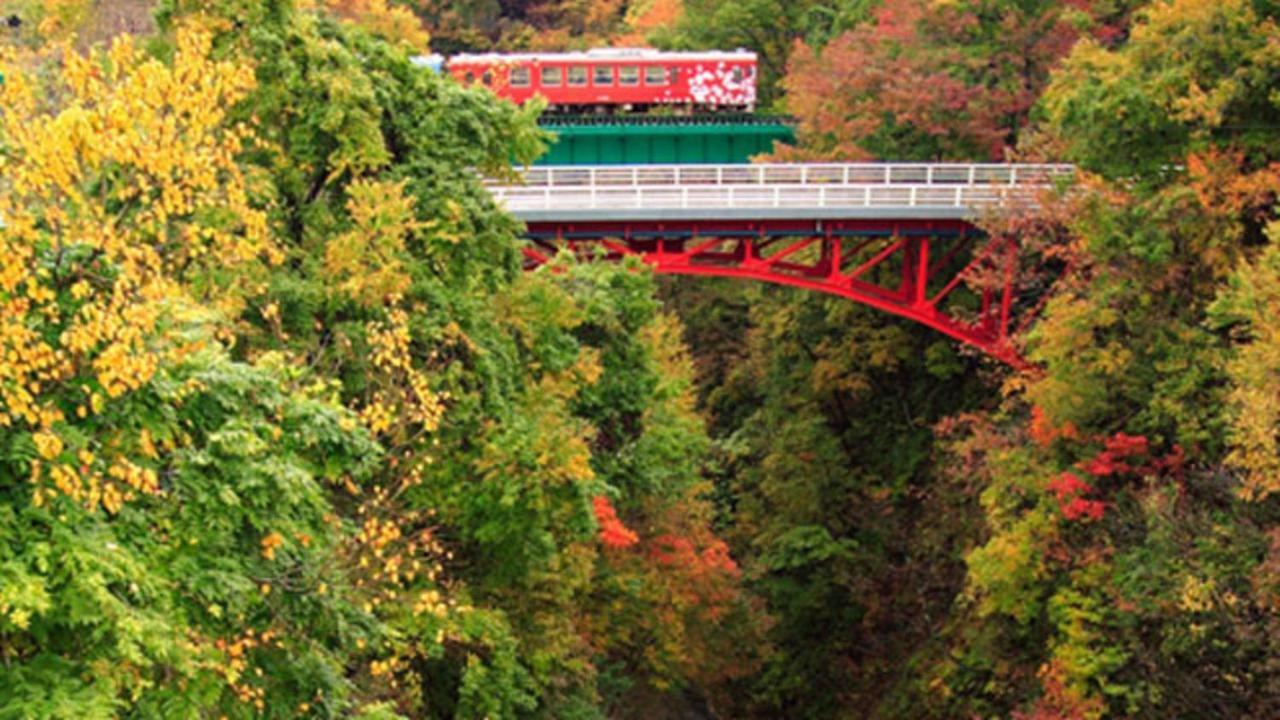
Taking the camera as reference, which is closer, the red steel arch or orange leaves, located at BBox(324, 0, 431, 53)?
the red steel arch

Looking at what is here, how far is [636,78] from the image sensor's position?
47.6 metres

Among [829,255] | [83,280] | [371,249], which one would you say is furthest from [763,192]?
[83,280]

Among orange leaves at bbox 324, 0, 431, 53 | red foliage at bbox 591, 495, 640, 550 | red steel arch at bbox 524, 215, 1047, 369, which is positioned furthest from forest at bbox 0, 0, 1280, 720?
orange leaves at bbox 324, 0, 431, 53

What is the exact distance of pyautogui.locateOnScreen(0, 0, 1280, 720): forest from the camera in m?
9.23

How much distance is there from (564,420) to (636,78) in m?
31.2

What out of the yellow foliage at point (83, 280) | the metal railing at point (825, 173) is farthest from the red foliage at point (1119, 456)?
the yellow foliage at point (83, 280)

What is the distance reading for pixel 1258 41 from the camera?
837 inches

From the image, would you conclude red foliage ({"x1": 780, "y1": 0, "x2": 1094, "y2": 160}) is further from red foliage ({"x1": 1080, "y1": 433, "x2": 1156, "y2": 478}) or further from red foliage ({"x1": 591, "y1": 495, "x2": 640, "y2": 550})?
red foliage ({"x1": 591, "y1": 495, "x2": 640, "y2": 550})

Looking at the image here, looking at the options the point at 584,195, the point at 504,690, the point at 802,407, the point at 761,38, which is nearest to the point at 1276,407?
the point at 504,690

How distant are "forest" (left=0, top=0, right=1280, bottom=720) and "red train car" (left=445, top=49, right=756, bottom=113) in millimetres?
12064

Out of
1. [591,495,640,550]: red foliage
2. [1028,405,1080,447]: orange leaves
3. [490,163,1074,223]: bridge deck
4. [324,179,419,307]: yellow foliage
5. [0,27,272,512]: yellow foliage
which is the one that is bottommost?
[591,495,640,550]: red foliage

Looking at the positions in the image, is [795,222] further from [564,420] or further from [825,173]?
[564,420]

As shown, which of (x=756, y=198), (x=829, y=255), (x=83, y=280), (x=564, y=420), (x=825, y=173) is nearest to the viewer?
(x=83, y=280)

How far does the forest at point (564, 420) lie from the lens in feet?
30.3
